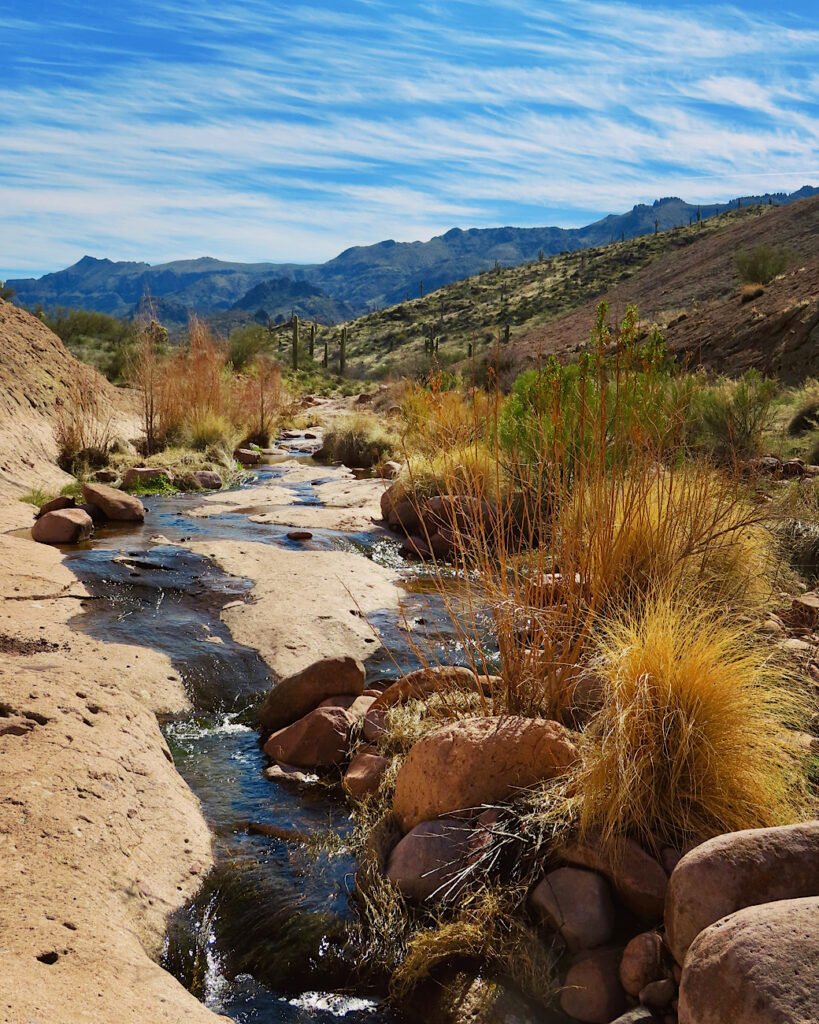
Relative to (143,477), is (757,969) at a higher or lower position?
lower

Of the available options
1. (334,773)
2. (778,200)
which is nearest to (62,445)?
(334,773)

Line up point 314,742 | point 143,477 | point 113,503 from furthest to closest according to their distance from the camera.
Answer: point 143,477, point 113,503, point 314,742

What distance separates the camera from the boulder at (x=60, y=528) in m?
7.27

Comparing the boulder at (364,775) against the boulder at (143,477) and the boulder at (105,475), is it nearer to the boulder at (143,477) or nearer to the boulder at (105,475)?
the boulder at (143,477)

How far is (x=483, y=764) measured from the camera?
309 cm

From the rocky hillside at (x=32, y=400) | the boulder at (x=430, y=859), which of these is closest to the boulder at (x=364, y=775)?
the boulder at (x=430, y=859)

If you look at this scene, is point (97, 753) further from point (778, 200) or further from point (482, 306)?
point (778, 200)

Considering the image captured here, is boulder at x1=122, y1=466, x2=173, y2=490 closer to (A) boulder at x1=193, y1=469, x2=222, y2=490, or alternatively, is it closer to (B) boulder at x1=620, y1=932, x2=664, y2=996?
(A) boulder at x1=193, y1=469, x2=222, y2=490

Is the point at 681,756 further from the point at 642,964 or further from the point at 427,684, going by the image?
the point at 427,684

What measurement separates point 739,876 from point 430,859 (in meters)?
1.14

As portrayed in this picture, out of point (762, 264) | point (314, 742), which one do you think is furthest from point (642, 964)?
point (762, 264)

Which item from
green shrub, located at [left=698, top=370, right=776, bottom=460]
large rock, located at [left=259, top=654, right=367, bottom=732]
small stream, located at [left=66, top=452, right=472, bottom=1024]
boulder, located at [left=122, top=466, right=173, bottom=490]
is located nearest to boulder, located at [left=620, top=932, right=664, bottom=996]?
small stream, located at [left=66, top=452, right=472, bottom=1024]

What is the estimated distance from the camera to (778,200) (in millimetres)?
185250

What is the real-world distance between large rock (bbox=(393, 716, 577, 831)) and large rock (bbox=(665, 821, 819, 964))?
0.76m
